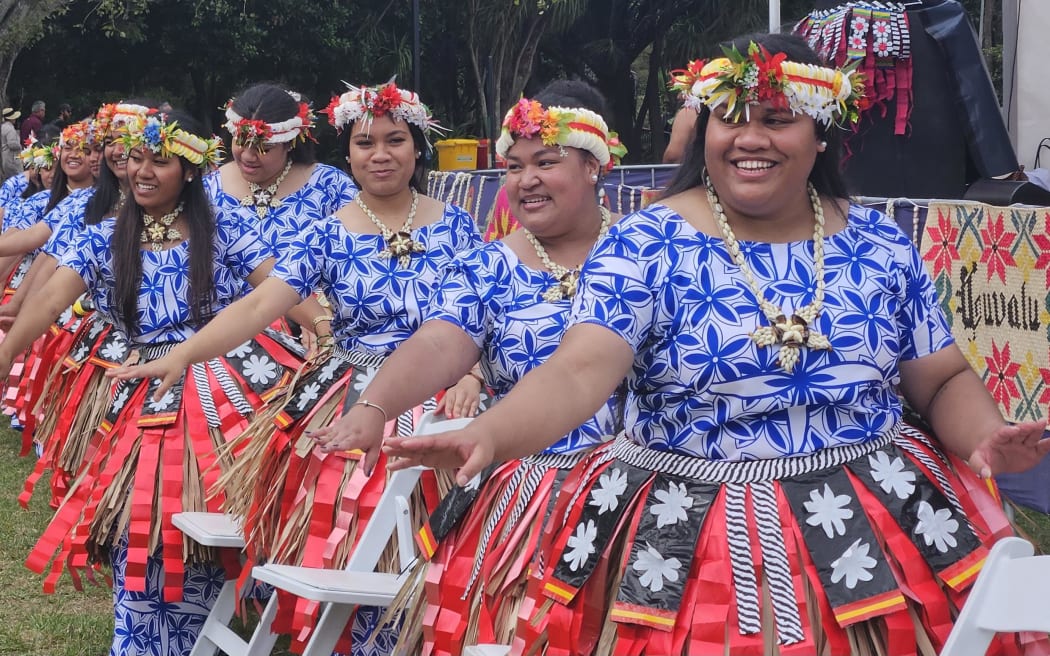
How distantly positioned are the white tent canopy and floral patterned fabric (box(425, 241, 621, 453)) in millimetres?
4462

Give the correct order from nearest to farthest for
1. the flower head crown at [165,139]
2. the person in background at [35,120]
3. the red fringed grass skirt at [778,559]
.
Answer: the red fringed grass skirt at [778,559], the flower head crown at [165,139], the person in background at [35,120]

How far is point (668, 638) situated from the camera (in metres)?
2.16

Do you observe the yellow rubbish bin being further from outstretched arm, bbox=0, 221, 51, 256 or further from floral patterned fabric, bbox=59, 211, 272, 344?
floral patterned fabric, bbox=59, 211, 272, 344

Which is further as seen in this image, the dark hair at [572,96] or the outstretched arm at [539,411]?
the dark hair at [572,96]

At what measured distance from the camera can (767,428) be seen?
2.21 meters

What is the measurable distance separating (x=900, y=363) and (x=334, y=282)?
2079 mm

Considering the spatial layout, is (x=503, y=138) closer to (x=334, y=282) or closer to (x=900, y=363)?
(x=334, y=282)

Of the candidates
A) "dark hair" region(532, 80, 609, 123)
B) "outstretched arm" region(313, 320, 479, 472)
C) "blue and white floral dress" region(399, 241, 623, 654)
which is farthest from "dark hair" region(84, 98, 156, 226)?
"outstretched arm" region(313, 320, 479, 472)

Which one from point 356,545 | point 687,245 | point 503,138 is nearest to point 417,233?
point 503,138

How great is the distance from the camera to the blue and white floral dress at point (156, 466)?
13.8 feet

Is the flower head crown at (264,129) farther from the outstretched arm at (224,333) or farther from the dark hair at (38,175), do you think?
the dark hair at (38,175)

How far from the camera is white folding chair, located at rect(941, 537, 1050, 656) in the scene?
1946mm

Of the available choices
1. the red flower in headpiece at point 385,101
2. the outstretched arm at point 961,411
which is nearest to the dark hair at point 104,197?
the red flower in headpiece at point 385,101

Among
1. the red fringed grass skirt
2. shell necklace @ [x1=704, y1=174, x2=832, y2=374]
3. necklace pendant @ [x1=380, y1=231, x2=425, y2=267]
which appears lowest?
the red fringed grass skirt
